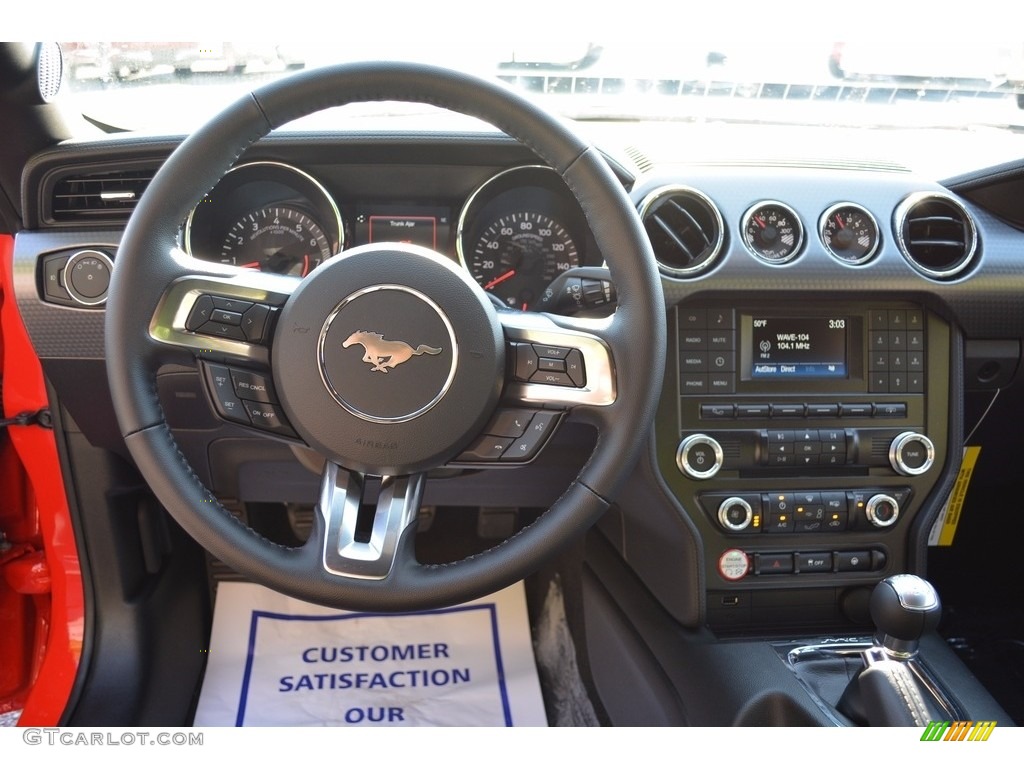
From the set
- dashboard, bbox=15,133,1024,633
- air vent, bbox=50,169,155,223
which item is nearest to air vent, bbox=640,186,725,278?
dashboard, bbox=15,133,1024,633

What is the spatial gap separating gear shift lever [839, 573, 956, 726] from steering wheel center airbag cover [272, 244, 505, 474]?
0.58m

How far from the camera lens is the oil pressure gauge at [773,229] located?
4.47 feet

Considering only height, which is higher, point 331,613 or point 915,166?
point 915,166

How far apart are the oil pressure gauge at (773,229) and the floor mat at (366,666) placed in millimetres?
984

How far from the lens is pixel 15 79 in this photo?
1.28 metres

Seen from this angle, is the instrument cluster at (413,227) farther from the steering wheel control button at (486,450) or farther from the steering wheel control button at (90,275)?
the steering wheel control button at (486,450)

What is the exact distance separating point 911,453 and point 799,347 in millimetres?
262

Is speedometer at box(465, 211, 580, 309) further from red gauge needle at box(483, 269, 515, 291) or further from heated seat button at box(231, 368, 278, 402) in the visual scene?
heated seat button at box(231, 368, 278, 402)

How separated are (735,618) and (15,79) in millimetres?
1452

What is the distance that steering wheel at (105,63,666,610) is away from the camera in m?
0.92

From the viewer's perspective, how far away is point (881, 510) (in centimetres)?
138

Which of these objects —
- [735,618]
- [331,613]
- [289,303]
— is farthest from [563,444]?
[331,613]

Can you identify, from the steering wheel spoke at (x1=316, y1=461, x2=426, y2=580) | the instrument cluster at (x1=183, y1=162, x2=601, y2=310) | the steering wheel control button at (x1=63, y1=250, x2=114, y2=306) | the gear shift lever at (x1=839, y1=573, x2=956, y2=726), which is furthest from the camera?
the instrument cluster at (x1=183, y1=162, x2=601, y2=310)

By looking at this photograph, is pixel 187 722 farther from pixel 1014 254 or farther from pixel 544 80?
pixel 1014 254
